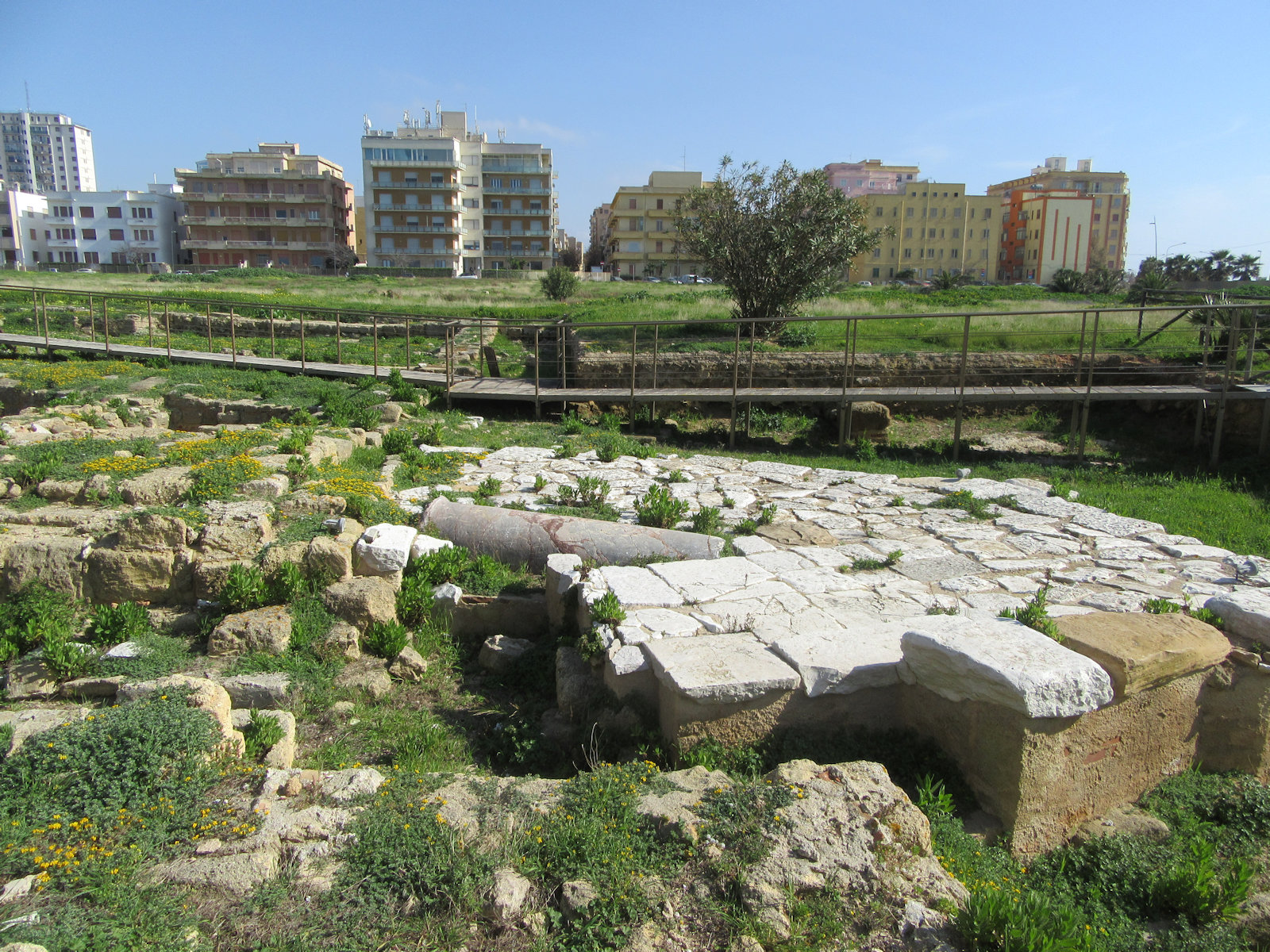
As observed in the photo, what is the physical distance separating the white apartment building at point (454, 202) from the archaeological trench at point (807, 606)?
57.3 metres

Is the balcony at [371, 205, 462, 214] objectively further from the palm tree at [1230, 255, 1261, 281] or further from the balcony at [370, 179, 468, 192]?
the palm tree at [1230, 255, 1261, 281]

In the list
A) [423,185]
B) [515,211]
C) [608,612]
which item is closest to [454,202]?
[423,185]

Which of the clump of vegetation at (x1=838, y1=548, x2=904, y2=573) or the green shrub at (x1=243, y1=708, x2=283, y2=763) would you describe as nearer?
the green shrub at (x1=243, y1=708, x2=283, y2=763)

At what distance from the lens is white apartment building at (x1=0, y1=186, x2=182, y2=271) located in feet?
228

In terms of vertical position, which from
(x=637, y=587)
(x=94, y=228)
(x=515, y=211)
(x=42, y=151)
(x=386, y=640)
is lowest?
(x=386, y=640)

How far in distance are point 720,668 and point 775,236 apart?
13.5 m

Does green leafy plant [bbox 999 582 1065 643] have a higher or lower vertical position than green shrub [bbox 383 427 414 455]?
lower

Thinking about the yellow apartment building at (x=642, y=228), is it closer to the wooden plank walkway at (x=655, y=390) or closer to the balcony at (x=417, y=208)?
the balcony at (x=417, y=208)

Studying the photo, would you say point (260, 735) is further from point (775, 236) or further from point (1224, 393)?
point (775, 236)

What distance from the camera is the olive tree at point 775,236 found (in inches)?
639

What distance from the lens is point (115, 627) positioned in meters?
5.33

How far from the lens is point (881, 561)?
6.21 m

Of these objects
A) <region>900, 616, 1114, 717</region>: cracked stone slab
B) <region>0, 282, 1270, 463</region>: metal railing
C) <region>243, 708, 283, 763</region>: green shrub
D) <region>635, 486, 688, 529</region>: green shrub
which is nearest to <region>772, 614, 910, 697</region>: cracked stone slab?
<region>900, 616, 1114, 717</region>: cracked stone slab

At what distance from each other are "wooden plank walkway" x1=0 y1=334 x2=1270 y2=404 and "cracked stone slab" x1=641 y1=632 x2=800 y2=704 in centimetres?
750
